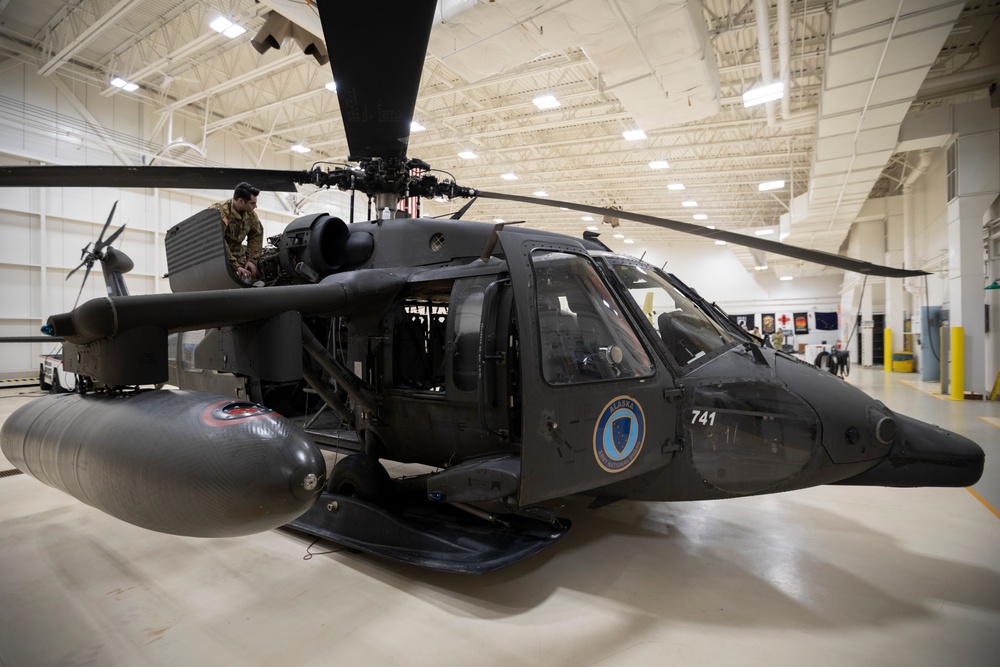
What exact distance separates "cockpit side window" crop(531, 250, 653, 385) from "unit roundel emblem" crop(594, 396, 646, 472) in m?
0.19

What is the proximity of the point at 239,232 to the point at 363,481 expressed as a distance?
2.17 m

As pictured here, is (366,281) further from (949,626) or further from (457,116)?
(457,116)

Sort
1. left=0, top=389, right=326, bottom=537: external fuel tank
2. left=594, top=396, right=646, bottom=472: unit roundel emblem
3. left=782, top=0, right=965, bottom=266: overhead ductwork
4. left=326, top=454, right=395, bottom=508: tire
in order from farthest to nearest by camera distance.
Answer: left=782, top=0, right=965, bottom=266: overhead ductwork < left=326, top=454, right=395, bottom=508: tire < left=594, top=396, right=646, bottom=472: unit roundel emblem < left=0, top=389, right=326, bottom=537: external fuel tank

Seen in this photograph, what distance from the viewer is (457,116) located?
13.5 m

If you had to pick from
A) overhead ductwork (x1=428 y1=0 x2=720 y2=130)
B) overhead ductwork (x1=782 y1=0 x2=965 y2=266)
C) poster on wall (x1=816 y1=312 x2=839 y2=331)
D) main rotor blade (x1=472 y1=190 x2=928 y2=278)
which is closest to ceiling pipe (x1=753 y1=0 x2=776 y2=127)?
overhead ductwork (x1=428 y1=0 x2=720 y2=130)

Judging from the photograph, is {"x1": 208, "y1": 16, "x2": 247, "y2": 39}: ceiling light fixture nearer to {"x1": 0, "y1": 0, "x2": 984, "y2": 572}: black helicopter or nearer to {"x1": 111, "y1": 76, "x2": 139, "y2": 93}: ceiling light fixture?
{"x1": 111, "y1": 76, "x2": 139, "y2": 93}: ceiling light fixture

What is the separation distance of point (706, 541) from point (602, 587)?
1160 mm

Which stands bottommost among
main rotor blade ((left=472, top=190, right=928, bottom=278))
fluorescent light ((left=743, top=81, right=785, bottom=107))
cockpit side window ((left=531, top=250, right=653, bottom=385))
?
cockpit side window ((left=531, top=250, right=653, bottom=385))

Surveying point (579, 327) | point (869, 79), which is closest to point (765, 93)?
point (869, 79)

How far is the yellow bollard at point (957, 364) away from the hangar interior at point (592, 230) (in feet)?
0.35

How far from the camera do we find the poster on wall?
2464 cm

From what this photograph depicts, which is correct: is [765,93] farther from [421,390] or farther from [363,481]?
[363,481]

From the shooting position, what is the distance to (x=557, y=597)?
10.0ft

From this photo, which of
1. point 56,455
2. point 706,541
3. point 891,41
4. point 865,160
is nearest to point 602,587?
point 706,541
